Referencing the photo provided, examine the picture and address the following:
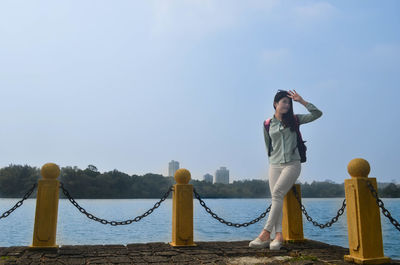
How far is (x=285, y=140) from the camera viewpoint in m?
6.28

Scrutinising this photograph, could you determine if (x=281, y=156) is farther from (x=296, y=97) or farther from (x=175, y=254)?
(x=175, y=254)

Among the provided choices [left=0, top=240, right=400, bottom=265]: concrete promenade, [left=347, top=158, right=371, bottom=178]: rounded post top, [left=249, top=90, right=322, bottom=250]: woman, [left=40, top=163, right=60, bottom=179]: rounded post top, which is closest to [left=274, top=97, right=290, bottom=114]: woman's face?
[left=249, top=90, right=322, bottom=250]: woman

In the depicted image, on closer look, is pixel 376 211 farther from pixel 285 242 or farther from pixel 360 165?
pixel 285 242

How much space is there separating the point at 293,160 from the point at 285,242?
1814 millimetres

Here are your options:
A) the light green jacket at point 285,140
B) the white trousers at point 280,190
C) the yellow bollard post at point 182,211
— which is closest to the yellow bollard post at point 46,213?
the yellow bollard post at point 182,211

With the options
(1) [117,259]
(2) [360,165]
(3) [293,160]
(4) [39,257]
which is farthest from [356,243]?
(4) [39,257]

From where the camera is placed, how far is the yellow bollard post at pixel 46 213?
228 inches

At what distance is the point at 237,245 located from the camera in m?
6.45

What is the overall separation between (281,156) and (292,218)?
4.72 ft

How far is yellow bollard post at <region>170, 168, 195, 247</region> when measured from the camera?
20.7 feet

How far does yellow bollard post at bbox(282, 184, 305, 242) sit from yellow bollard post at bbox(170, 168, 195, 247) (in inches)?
76.3

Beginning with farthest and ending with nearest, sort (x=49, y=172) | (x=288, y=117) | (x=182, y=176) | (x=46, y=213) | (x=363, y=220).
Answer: (x=182, y=176)
(x=288, y=117)
(x=49, y=172)
(x=46, y=213)
(x=363, y=220)

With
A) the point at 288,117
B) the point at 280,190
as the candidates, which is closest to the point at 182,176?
the point at 280,190

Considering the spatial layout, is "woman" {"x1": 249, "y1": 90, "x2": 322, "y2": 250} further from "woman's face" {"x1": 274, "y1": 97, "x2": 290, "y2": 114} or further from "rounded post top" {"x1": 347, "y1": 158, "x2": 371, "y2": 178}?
"rounded post top" {"x1": 347, "y1": 158, "x2": 371, "y2": 178}
